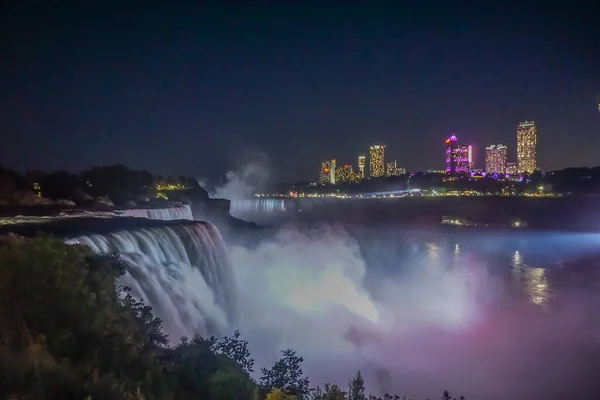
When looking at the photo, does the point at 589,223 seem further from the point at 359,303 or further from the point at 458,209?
the point at 359,303

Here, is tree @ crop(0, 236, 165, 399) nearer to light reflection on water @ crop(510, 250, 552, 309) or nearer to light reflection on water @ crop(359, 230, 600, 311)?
light reflection on water @ crop(359, 230, 600, 311)

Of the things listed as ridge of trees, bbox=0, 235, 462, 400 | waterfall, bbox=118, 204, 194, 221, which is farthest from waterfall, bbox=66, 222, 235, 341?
waterfall, bbox=118, 204, 194, 221

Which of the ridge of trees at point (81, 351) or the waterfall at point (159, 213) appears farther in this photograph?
the waterfall at point (159, 213)

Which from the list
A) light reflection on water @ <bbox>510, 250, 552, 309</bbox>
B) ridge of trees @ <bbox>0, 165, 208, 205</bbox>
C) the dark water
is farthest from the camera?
ridge of trees @ <bbox>0, 165, 208, 205</bbox>

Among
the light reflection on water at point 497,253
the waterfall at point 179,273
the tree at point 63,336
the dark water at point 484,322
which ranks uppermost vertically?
the tree at point 63,336

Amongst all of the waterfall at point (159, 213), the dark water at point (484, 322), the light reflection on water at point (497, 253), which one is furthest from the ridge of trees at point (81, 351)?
the light reflection on water at point (497, 253)

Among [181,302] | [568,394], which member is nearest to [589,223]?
[568,394]

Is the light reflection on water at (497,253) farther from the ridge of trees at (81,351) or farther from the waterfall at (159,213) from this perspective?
the ridge of trees at (81,351)

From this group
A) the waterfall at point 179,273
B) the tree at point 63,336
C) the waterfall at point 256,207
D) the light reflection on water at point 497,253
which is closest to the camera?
the tree at point 63,336
